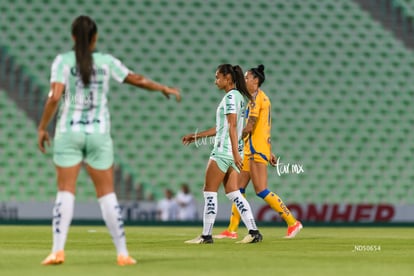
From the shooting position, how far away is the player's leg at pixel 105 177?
7445 mm

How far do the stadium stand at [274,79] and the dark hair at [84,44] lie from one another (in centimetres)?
1451

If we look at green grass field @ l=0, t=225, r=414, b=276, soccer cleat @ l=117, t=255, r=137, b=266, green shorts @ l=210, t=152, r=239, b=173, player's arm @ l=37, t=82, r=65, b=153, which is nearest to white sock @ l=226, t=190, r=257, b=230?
green grass field @ l=0, t=225, r=414, b=276

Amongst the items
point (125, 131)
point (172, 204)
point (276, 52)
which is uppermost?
point (276, 52)

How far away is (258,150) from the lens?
1260 cm

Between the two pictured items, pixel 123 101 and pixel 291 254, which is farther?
pixel 123 101

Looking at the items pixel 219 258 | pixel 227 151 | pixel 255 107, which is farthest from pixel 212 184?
pixel 219 258

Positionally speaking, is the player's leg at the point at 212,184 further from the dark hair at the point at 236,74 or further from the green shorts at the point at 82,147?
the green shorts at the point at 82,147

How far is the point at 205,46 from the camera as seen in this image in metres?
24.2

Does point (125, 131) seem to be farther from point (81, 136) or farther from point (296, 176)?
point (81, 136)

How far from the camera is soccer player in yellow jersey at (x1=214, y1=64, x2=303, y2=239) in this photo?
41.0ft

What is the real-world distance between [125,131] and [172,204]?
88.4 inches

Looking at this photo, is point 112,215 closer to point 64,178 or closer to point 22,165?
point 64,178

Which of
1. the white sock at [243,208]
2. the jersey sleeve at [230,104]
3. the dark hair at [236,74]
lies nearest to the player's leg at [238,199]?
the white sock at [243,208]

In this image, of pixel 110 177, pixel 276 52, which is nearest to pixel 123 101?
pixel 276 52
